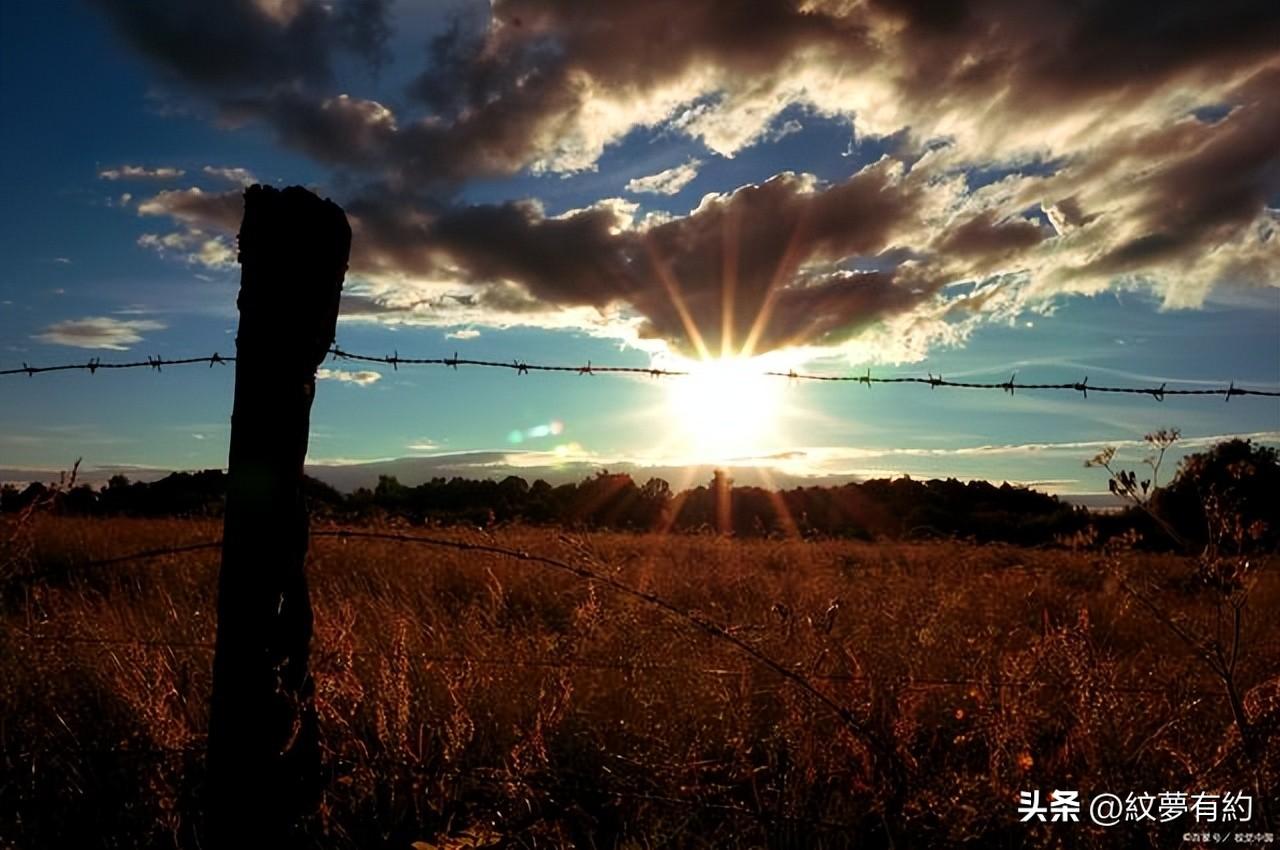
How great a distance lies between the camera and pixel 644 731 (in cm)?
368

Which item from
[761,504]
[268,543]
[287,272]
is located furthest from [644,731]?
[761,504]

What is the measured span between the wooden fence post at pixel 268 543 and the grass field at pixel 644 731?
0.32 m

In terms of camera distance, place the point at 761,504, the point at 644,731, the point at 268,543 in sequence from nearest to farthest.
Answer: the point at 268,543 < the point at 644,731 < the point at 761,504

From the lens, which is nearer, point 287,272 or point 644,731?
point 287,272

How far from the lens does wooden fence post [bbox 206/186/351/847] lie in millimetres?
2512

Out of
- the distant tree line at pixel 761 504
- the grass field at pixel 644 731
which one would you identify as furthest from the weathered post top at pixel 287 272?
the distant tree line at pixel 761 504

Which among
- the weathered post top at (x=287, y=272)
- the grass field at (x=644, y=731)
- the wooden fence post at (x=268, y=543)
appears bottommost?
the grass field at (x=644, y=731)

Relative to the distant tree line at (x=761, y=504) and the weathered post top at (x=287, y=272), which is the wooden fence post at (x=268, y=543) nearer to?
the weathered post top at (x=287, y=272)

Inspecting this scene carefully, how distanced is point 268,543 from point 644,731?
175 cm

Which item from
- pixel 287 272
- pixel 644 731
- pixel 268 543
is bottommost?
pixel 644 731

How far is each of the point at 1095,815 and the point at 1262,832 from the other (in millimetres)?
433

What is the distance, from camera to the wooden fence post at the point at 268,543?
8.24ft

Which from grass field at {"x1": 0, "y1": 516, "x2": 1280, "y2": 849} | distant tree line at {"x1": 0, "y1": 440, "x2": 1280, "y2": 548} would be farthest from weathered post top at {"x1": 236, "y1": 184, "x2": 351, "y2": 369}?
distant tree line at {"x1": 0, "y1": 440, "x2": 1280, "y2": 548}

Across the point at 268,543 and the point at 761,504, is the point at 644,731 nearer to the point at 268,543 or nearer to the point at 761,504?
the point at 268,543
